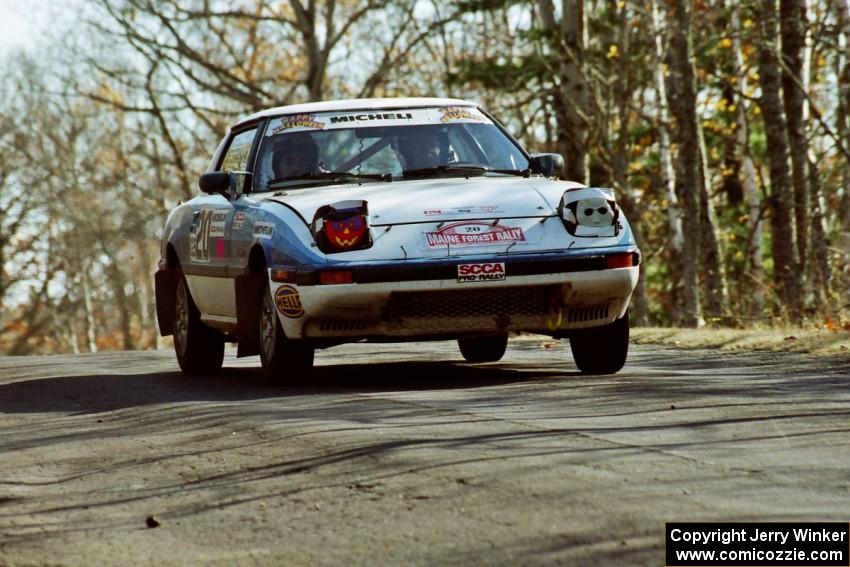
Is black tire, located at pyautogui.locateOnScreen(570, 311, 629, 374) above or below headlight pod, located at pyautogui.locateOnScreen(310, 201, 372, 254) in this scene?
below

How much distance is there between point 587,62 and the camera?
25.3 m

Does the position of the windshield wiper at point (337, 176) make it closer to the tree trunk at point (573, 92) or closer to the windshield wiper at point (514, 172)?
the windshield wiper at point (514, 172)

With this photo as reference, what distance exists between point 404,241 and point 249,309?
1.35m

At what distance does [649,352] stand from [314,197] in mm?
3779

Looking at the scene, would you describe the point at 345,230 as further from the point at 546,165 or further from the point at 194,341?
the point at 194,341

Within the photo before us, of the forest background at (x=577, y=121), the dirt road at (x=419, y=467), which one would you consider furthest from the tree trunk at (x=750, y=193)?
the dirt road at (x=419, y=467)

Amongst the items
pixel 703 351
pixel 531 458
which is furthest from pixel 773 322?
pixel 531 458

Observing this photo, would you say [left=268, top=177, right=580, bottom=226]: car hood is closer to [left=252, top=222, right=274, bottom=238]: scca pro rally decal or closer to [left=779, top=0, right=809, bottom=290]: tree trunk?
Answer: [left=252, top=222, right=274, bottom=238]: scca pro rally decal

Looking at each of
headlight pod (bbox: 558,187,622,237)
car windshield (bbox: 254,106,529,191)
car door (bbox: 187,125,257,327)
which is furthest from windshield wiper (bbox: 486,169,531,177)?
car door (bbox: 187,125,257,327)

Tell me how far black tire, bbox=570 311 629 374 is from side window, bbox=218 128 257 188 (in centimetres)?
240

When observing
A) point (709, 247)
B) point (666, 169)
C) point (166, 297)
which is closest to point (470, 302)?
point (166, 297)

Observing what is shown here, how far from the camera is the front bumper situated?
9.27 metres

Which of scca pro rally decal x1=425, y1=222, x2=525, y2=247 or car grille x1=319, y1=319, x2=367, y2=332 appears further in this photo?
car grille x1=319, y1=319, x2=367, y2=332

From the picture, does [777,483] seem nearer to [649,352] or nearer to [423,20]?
[649,352]
